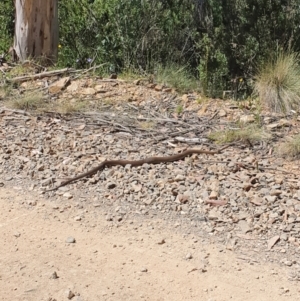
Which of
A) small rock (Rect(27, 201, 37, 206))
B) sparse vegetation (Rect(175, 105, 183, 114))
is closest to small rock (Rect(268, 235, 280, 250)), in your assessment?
small rock (Rect(27, 201, 37, 206))

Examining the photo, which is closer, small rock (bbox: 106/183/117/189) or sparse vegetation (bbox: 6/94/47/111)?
small rock (bbox: 106/183/117/189)

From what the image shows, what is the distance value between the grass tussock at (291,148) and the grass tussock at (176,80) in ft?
6.62

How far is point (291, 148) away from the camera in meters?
5.90

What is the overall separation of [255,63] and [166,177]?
4587mm

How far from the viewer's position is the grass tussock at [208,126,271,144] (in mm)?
6168

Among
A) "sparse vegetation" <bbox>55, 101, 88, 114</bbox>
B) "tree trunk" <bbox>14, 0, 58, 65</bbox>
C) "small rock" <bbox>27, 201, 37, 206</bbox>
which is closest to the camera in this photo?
"small rock" <bbox>27, 201, 37, 206</bbox>

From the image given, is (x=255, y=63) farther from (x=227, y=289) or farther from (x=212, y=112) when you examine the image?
(x=227, y=289)

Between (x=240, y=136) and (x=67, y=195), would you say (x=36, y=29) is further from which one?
(x=67, y=195)

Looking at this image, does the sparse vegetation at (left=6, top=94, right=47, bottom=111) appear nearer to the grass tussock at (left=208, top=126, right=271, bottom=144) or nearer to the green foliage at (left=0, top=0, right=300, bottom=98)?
the grass tussock at (left=208, top=126, right=271, bottom=144)

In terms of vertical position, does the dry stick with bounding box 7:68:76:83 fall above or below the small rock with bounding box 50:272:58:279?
above

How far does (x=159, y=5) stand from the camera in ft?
31.9

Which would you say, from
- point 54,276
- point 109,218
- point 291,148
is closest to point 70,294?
point 54,276

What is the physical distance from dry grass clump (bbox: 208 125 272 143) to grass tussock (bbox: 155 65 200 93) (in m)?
1.56

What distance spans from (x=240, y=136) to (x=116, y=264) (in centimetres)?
230
